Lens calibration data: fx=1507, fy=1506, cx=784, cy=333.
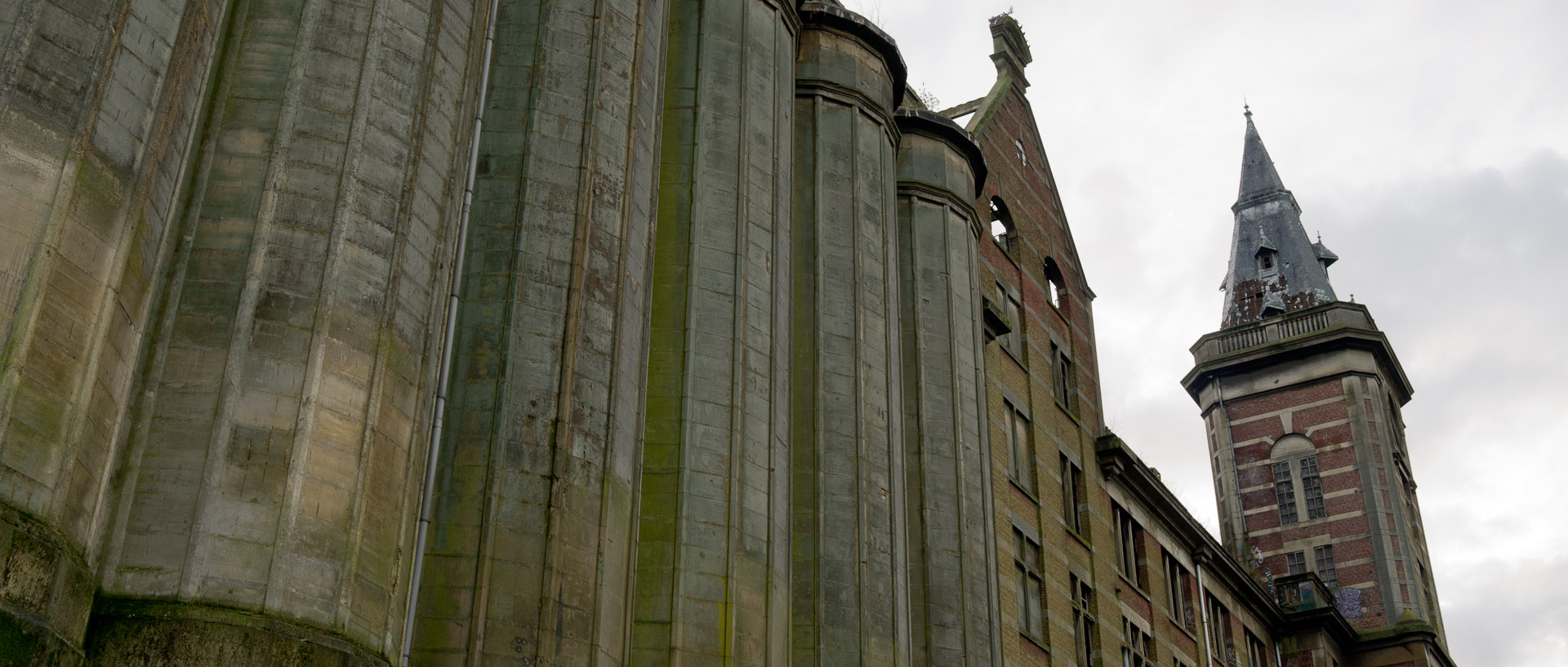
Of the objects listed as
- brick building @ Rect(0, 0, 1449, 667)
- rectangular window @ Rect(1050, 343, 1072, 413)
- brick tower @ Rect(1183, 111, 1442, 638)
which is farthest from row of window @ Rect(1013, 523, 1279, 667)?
brick tower @ Rect(1183, 111, 1442, 638)

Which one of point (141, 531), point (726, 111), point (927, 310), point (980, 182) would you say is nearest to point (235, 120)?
point (141, 531)

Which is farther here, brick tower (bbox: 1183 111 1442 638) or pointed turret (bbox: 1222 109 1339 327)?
pointed turret (bbox: 1222 109 1339 327)

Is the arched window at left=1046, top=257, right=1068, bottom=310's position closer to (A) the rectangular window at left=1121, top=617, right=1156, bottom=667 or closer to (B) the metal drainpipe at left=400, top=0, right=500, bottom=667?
(A) the rectangular window at left=1121, top=617, right=1156, bottom=667

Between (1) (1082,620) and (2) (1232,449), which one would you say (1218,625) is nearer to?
(1) (1082,620)

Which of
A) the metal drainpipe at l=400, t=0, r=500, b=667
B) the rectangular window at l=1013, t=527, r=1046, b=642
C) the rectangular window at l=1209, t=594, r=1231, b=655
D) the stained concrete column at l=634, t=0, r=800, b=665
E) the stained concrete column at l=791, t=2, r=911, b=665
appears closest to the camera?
the metal drainpipe at l=400, t=0, r=500, b=667

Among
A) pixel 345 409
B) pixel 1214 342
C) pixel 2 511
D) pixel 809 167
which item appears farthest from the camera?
pixel 1214 342

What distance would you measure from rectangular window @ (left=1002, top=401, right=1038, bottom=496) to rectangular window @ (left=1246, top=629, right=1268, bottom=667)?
15.9 m

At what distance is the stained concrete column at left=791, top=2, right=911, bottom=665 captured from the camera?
21000mm

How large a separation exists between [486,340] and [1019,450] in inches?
831

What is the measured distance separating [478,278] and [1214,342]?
51777 mm

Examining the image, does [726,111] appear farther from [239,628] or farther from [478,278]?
[239,628]

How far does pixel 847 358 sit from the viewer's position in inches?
894

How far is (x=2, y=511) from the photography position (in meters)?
9.69

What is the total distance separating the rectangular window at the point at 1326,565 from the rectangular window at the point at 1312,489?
4.55 ft
